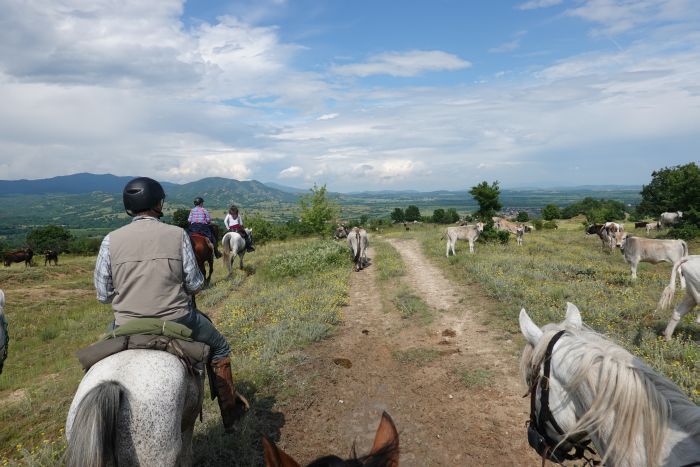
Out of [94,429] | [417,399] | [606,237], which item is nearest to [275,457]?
[94,429]

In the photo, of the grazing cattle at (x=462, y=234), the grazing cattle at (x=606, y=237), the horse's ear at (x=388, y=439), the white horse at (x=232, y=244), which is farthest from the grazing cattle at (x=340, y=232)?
the horse's ear at (x=388, y=439)

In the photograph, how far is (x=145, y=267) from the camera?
3.09m

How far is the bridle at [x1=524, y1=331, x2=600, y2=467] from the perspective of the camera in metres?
2.33

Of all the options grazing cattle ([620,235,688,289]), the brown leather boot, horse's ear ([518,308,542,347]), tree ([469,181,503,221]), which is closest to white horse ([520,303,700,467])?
horse's ear ([518,308,542,347])

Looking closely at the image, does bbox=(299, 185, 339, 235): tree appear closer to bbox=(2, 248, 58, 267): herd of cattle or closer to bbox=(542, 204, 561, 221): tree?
bbox=(2, 248, 58, 267): herd of cattle

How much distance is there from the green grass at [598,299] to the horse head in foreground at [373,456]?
5629 mm

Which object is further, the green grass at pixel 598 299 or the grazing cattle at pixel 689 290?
the grazing cattle at pixel 689 290

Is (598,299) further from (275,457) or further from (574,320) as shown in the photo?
(275,457)

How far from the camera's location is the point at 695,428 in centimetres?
178

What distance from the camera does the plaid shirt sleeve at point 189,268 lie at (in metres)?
3.35

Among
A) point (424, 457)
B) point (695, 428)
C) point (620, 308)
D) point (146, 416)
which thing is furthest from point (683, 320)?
point (146, 416)

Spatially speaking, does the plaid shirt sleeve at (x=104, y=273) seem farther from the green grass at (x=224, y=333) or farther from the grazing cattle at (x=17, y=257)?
the grazing cattle at (x=17, y=257)

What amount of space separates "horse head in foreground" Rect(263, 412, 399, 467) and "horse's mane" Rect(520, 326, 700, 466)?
1.15m

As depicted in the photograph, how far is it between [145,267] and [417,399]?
4.70m
